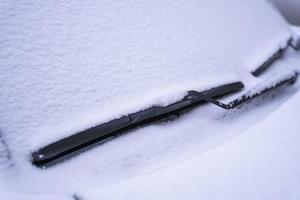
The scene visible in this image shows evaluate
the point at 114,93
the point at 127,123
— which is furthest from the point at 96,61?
the point at 127,123

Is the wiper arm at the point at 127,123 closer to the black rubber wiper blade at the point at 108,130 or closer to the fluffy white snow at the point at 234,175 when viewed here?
the black rubber wiper blade at the point at 108,130

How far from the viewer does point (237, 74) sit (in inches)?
63.5

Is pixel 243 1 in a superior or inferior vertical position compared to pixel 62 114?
superior

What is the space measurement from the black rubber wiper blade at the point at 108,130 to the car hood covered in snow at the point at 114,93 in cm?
3

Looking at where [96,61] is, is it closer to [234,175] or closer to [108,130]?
[108,130]

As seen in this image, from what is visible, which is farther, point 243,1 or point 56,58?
point 243,1

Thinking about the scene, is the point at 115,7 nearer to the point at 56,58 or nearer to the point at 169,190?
the point at 56,58

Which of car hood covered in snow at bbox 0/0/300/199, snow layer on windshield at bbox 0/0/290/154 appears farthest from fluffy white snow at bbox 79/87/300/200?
snow layer on windshield at bbox 0/0/290/154

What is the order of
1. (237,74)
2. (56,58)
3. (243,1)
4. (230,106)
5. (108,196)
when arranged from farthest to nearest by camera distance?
(243,1) < (237,74) < (230,106) < (56,58) < (108,196)

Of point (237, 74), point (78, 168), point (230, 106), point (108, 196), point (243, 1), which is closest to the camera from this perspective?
point (108, 196)

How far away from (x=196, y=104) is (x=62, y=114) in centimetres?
62

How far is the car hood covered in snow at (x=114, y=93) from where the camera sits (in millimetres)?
1082

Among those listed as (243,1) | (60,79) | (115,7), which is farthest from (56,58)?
(243,1)

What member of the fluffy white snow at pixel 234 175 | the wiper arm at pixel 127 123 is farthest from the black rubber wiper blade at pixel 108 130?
the fluffy white snow at pixel 234 175
